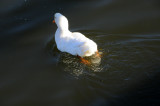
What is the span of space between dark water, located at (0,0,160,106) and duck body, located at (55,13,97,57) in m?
0.28

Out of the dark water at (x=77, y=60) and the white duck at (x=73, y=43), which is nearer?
the dark water at (x=77, y=60)

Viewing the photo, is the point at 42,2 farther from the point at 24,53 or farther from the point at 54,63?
the point at 54,63

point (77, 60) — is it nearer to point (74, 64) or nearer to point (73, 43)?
point (74, 64)

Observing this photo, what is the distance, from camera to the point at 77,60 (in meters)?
6.41

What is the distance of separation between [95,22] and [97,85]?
9.68ft

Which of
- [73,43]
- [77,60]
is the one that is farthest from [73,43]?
[77,60]

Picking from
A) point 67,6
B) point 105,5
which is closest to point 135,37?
point 105,5

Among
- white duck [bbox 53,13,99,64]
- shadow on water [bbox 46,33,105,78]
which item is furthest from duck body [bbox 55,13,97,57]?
shadow on water [bbox 46,33,105,78]

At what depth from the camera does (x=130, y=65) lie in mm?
5844

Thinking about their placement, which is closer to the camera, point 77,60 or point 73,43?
point 73,43

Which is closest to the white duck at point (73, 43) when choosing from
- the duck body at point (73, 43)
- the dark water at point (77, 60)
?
the duck body at point (73, 43)

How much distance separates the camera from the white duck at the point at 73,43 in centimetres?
593

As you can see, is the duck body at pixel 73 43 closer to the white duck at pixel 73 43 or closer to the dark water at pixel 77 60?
the white duck at pixel 73 43

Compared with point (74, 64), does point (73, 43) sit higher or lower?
higher
